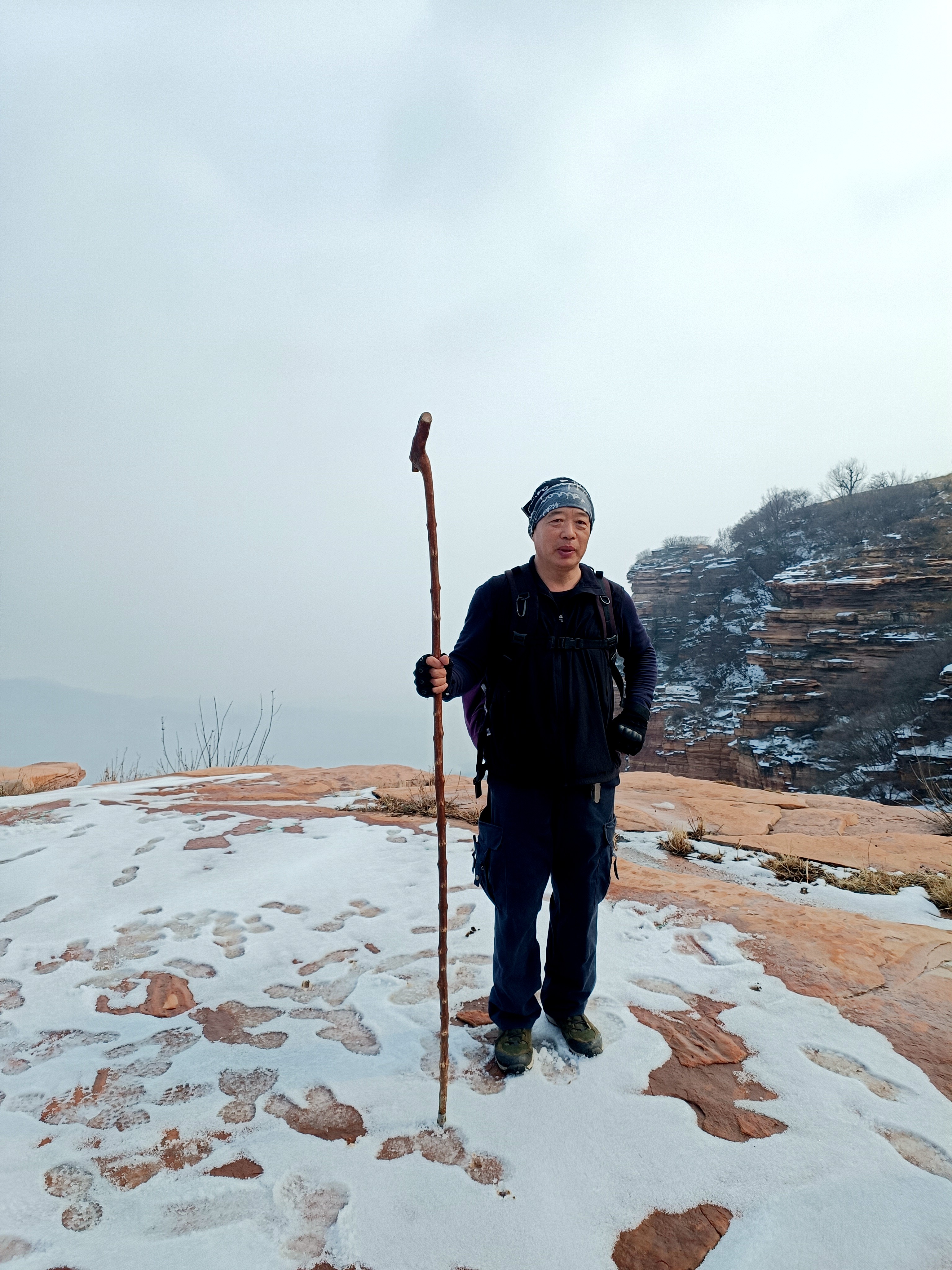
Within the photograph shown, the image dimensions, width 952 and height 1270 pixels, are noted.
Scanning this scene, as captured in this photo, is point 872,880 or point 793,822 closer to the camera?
point 872,880

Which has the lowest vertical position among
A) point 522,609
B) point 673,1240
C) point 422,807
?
point 673,1240

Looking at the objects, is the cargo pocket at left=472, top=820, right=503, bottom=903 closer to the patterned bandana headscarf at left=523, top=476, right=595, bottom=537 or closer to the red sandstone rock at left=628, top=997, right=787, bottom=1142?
the red sandstone rock at left=628, top=997, right=787, bottom=1142

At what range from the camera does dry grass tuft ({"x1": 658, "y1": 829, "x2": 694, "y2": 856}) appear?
5387 millimetres

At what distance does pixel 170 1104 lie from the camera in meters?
2.19

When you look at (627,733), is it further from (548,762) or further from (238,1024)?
(238,1024)

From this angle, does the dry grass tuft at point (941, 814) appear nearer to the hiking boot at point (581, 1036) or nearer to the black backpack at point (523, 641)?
the hiking boot at point (581, 1036)

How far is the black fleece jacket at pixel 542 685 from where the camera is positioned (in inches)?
92.0

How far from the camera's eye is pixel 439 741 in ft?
7.07

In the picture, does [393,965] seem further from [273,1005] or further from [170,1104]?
[170,1104]

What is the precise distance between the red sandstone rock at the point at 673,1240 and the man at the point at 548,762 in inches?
28.1

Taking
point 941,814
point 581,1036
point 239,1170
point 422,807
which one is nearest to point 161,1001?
point 239,1170

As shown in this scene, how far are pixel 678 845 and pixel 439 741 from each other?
3.96 metres

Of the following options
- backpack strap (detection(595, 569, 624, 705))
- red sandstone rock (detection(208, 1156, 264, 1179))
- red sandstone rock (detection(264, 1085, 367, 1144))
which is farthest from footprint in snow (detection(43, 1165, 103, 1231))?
backpack strap (detection(595, 569, 624, 705))

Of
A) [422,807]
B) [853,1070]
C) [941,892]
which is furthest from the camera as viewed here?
A: [422,807]
